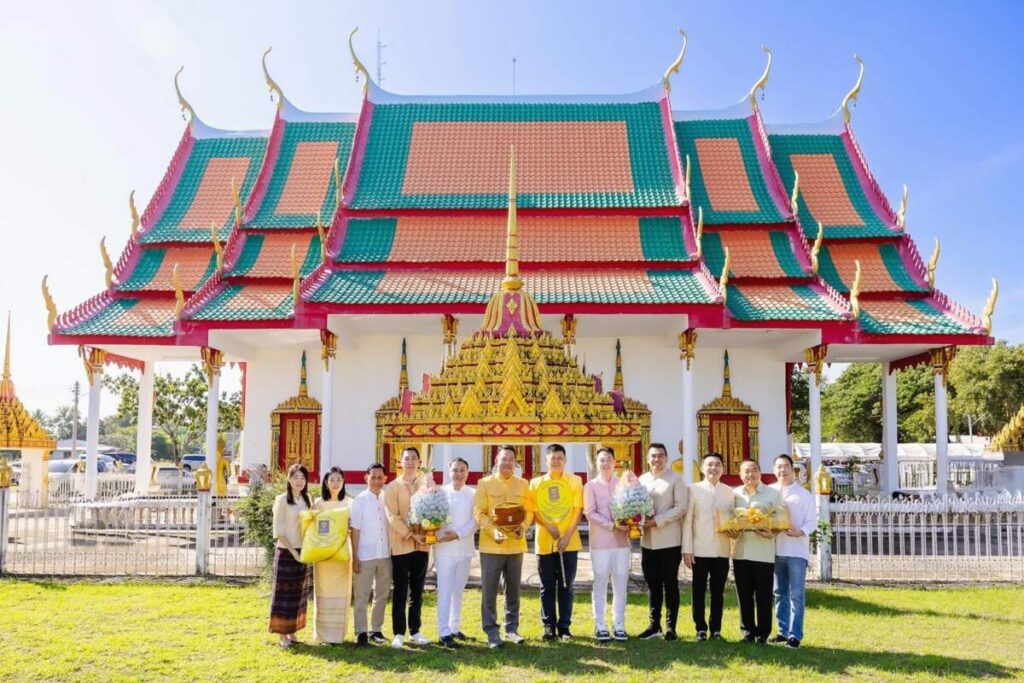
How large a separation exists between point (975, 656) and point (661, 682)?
282cm

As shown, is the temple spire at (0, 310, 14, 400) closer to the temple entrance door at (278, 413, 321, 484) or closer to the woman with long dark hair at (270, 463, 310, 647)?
the temple entrance door at (278, 413, 321, 484)

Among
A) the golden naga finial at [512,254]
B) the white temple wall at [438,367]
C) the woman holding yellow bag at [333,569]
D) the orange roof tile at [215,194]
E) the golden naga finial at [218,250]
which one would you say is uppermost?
the orange roof tile at [215,194]

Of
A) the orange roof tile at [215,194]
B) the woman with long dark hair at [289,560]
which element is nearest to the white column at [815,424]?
the woman with long dark hair at [289,560]

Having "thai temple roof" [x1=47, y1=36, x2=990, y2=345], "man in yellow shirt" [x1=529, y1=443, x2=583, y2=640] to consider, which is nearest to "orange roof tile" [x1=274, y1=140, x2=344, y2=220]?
"thai temple roof" [x1=47, y1=36, x2=990, y2=345]

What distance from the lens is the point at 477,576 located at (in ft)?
32.6

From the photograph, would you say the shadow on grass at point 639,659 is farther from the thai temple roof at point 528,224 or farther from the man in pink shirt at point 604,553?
the thai temple roof at point 528,224

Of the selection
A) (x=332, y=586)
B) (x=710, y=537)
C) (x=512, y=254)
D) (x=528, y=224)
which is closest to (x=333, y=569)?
(x=332, y=586)

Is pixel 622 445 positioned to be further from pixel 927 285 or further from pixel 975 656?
pixel 927 285

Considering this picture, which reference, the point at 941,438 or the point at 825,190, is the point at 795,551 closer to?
the point at 941,438

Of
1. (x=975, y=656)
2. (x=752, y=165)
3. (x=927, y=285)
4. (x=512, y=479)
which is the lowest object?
(x=975, y=656)

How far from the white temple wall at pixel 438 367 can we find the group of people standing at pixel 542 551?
9.20m

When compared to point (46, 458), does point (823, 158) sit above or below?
above

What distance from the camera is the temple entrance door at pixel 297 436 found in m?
16.3

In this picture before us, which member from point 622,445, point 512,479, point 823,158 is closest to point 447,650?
point 512,479
